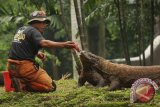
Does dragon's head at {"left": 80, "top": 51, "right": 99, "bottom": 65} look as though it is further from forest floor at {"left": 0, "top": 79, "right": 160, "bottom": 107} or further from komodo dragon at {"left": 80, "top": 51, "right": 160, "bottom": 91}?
forest floor at {"left": 0, "top": 79, "right": 160, "bottom": 107}

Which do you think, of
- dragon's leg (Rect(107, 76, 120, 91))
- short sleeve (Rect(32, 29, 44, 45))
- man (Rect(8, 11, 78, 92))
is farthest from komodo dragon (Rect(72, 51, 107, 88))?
short sleeve (Rect(32, 29, 44, 45))

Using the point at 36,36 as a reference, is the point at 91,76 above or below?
below

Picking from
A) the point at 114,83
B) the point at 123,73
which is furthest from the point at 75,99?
the point at 123,73

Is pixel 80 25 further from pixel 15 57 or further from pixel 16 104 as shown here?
pixel 16 104

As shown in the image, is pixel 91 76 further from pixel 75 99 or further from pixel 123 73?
pixel 75 99

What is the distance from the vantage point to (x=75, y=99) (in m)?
7.47

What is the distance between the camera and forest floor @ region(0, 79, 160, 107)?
6.88m

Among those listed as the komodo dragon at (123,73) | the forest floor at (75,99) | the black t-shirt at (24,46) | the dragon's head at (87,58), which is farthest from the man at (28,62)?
the komodo dragon at (123,73)

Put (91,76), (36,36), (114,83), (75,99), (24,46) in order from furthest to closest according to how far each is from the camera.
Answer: (91,76) < (114,83) < (24,46) < (36,36) < (75,99)

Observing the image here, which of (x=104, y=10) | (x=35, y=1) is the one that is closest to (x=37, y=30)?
(x=35, y=1)

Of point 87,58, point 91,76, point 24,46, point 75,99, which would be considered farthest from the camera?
point 91,76

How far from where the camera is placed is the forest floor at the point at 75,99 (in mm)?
6877

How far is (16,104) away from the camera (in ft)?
25.2

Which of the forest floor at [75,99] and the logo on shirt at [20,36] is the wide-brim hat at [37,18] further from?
the forest floor at [75,99]
